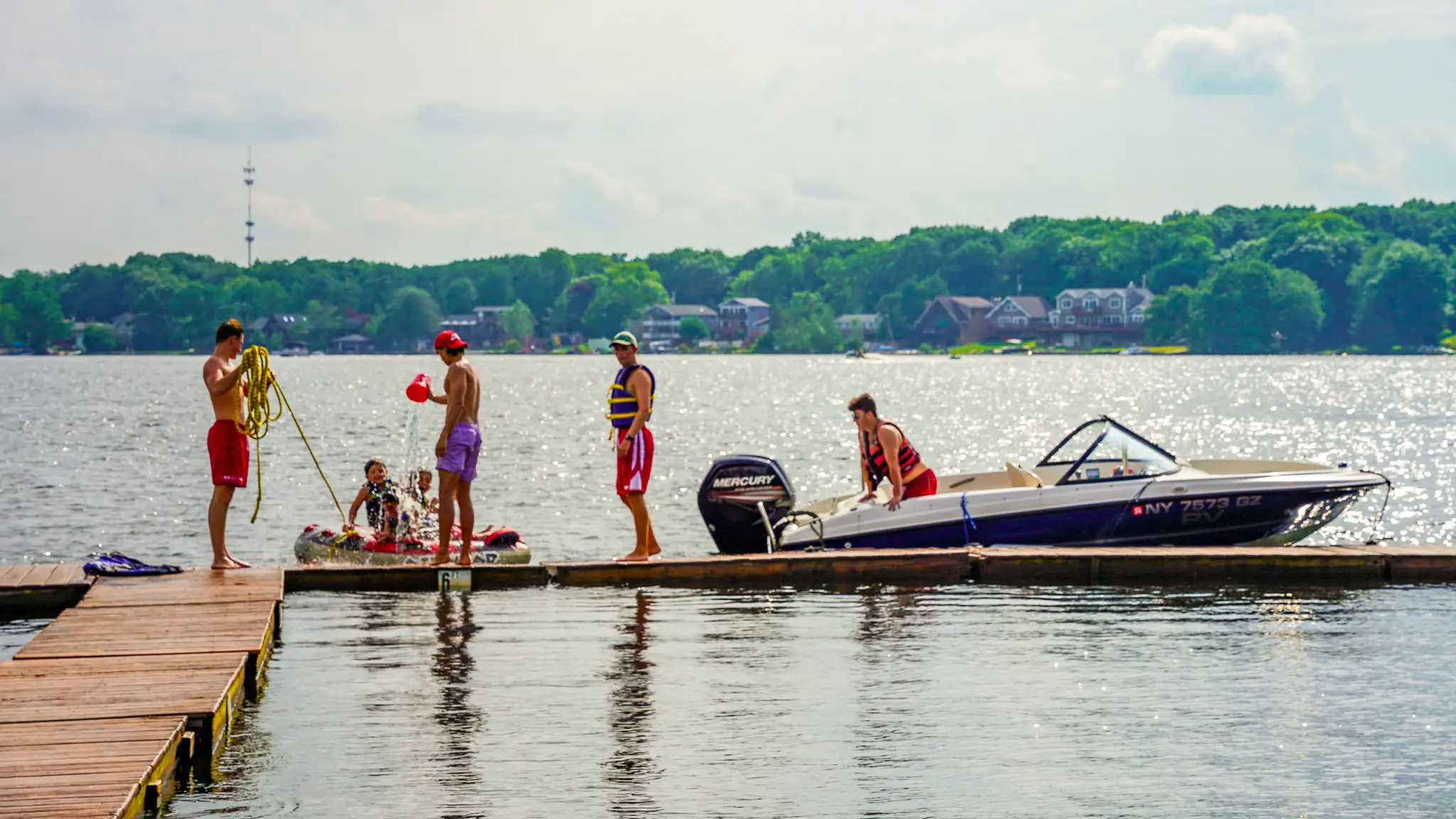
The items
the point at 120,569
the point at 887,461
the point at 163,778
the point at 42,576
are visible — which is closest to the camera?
the point at 163,778

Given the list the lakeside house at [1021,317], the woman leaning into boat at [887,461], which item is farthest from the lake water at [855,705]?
the lakeside house at [1021,317]

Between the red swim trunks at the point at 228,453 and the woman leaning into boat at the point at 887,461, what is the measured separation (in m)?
4.76

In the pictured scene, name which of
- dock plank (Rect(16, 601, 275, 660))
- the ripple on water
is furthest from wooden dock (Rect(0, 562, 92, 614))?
the ripple on water

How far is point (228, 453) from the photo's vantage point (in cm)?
1218

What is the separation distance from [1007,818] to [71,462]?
37314 mm

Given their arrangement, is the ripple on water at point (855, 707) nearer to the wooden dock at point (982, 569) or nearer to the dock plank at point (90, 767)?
the dock plank at point (90, 767)

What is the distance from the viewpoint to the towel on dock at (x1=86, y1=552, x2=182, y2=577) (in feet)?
40.1

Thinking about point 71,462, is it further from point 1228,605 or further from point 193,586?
point 1228,605

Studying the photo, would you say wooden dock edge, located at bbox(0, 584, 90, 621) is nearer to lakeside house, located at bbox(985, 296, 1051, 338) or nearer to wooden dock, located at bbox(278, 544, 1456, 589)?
wooden dock, located at bbox(278, 544, 1456, 589)

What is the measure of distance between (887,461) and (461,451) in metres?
3.91

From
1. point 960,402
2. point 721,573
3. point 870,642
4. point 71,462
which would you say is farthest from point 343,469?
point 960,402

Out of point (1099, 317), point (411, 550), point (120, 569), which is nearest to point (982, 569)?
point (411, 550)

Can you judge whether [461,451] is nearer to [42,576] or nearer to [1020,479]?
[42,576]

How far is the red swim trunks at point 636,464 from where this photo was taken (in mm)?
13094
